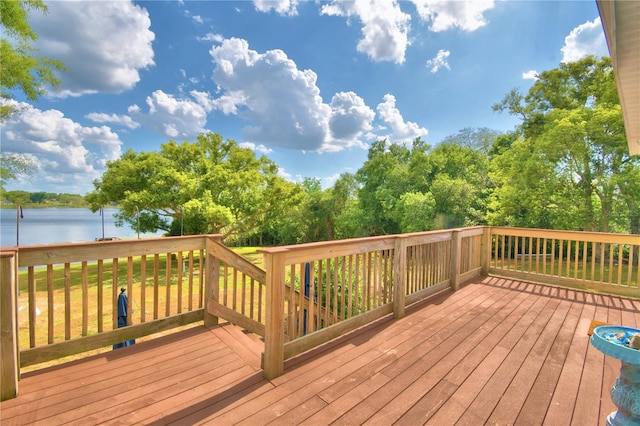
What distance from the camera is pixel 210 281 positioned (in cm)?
323

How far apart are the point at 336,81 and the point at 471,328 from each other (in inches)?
915

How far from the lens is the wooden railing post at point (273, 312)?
2131 millimetres

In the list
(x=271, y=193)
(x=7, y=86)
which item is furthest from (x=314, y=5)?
(x=7, y=86)

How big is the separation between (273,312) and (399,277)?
183 centimetres

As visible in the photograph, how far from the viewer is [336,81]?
23.0m

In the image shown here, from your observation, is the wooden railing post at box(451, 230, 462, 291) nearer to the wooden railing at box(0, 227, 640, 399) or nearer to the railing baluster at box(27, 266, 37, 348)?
the wooden railing at box(0, 227, 640, 399)

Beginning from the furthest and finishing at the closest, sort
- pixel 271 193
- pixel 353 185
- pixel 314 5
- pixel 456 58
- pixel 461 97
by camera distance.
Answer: pixel 353 185 → pixel 461 97 → pixel 271 193 → pixel 456 58 → pixel 314 5

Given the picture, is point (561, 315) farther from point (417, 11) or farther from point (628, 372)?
point (417, 11)

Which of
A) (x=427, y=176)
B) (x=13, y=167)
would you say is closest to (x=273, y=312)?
(x=13, y=167)

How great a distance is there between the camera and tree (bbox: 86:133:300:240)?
1418 centimetres

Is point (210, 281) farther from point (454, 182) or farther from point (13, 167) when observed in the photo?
point (454, 182)

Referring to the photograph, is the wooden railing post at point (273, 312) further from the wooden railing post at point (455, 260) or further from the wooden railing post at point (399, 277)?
the wooden railing post at point (455, 260)

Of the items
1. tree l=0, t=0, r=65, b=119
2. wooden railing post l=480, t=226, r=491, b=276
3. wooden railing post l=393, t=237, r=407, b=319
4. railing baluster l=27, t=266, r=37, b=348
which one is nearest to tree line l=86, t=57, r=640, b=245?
tree l=0, t=0, r=65, b=119

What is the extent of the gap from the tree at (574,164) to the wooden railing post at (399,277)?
10.7 metres
